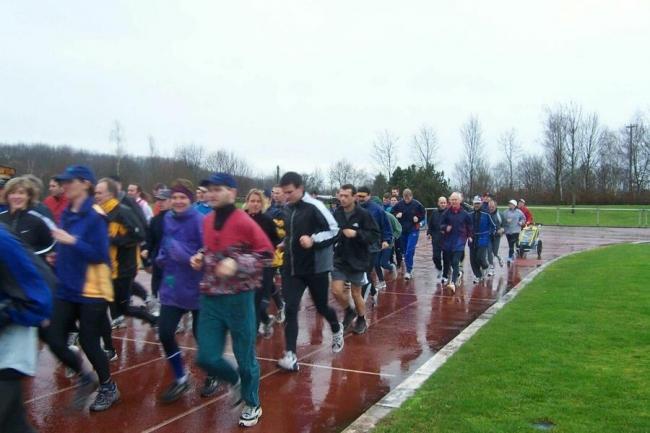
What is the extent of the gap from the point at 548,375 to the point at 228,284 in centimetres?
326

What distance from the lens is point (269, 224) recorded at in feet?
23.8

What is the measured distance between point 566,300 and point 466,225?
2.32 m

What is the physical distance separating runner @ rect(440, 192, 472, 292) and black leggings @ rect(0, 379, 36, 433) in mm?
9235

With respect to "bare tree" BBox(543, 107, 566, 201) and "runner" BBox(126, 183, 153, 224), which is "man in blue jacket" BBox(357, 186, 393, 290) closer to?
"runner" BBox(126, 183, 153, 224)

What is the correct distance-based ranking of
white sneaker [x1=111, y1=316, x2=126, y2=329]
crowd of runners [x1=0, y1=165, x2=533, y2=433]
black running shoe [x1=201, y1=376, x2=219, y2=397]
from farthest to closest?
white sneaker [x1=111, y1=316, x2=126, y2=329] → black running shoe [x1=201, y1=376, x2=219, y2=397] → crowd of runners [x1=0, y1=165, x2=533, y2=433]

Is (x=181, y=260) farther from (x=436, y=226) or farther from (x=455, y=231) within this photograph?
(x=436, y=226)

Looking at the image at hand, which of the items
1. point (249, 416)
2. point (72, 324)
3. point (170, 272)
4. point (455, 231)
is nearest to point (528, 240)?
point (455, 231)

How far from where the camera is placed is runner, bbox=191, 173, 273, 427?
4539 mm

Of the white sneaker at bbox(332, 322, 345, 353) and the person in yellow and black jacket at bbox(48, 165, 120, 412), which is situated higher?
the person in yellow and black jacket at bbox(48, 165, 120, 412)

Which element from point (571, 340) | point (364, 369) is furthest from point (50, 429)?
point (571, 340)

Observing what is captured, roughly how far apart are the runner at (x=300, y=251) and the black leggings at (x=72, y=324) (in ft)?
6.57

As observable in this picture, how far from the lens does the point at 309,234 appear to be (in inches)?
247

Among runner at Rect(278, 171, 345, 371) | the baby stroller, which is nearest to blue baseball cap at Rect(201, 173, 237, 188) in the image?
runner at Rect(278, 171, 345, 371)

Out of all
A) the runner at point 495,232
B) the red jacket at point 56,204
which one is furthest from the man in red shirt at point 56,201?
the runner at point 495,232
